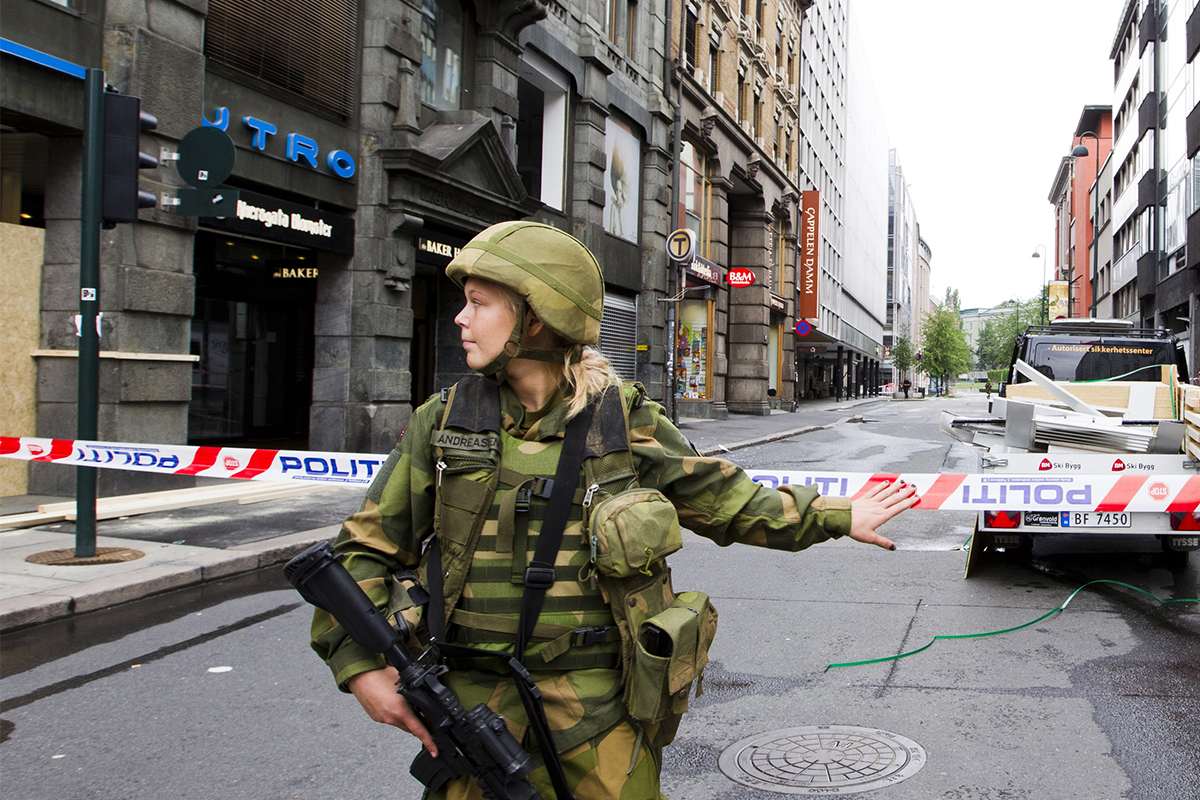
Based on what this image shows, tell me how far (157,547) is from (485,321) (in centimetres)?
667

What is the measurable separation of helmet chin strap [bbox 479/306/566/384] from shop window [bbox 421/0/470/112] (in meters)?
14.5

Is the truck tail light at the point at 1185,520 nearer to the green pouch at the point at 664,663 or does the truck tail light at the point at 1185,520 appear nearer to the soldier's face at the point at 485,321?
the green pouch at the point at 664,663

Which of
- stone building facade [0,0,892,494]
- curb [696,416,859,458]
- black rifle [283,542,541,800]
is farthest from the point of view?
curb [696,416,859,458]

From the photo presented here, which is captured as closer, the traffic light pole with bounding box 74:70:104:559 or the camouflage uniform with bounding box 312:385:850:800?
the camouflage uniform with bounding box 312:385:850:800

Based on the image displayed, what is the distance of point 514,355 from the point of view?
2.17 m

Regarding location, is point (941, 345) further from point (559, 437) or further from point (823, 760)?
point (559, 437)

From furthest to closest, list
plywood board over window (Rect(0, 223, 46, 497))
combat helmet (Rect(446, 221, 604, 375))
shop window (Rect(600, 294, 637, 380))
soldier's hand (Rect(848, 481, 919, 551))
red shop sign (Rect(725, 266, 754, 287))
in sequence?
red shop sign (Rect(725, 266, 754, 287)) → shop window (Rect(600, 294, 637, 380)) → plywood board over window (Rect(0, 223, 46, 497)) → soldier's hand (Rect(848, 481, 919, 551)) → combat helmet (Rect(446, 221, 604, 375))

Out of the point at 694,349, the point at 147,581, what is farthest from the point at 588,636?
the point at 694,349

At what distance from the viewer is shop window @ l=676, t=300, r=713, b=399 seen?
1190 inches

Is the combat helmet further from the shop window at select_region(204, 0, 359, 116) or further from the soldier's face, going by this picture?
the shop window at select_region(204, 0, 359, 116)

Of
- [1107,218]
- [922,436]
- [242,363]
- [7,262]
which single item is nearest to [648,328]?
[922,436]

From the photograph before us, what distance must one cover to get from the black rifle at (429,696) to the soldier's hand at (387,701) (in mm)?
43

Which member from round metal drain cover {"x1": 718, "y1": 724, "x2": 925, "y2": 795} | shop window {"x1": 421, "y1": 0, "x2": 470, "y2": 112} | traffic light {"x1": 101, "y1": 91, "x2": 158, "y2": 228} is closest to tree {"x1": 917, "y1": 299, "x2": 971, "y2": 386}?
shop window {"x1": 421, "y1": 0, "x2": 470, "y2": 112}

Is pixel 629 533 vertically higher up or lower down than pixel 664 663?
higher up
